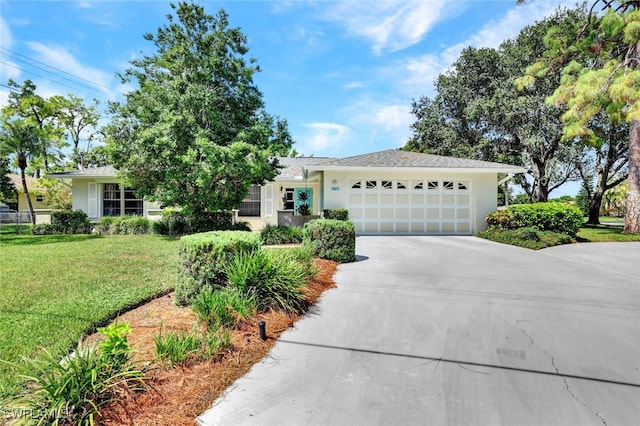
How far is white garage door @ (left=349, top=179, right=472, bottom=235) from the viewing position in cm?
1463

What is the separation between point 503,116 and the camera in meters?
22.4

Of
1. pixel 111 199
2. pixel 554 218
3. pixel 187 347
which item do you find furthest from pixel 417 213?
pixel 111 199

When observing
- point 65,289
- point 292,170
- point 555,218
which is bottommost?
point 65,289

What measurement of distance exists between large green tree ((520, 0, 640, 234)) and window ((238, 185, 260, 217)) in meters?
13.9

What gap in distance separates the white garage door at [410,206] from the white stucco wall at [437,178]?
186 mm

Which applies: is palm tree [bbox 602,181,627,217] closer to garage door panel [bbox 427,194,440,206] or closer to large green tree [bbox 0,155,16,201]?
garage door panel [bbox 427,194,440,206]

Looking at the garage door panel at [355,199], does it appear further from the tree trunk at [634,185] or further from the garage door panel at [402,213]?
the tree trunk at [634,185]

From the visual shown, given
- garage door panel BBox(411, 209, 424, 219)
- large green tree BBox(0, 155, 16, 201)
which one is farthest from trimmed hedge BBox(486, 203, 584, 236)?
large green tree BBox(0, 155, 16, 201)

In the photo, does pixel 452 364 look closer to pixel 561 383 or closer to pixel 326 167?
pixel 561 383

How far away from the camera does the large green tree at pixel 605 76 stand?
39.8ft

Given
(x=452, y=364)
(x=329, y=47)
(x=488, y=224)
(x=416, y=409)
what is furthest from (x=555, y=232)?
(x=416, y=409)

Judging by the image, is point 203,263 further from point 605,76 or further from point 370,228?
point 605,76

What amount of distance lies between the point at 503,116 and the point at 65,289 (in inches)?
969

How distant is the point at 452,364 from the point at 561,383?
89 centimetres
